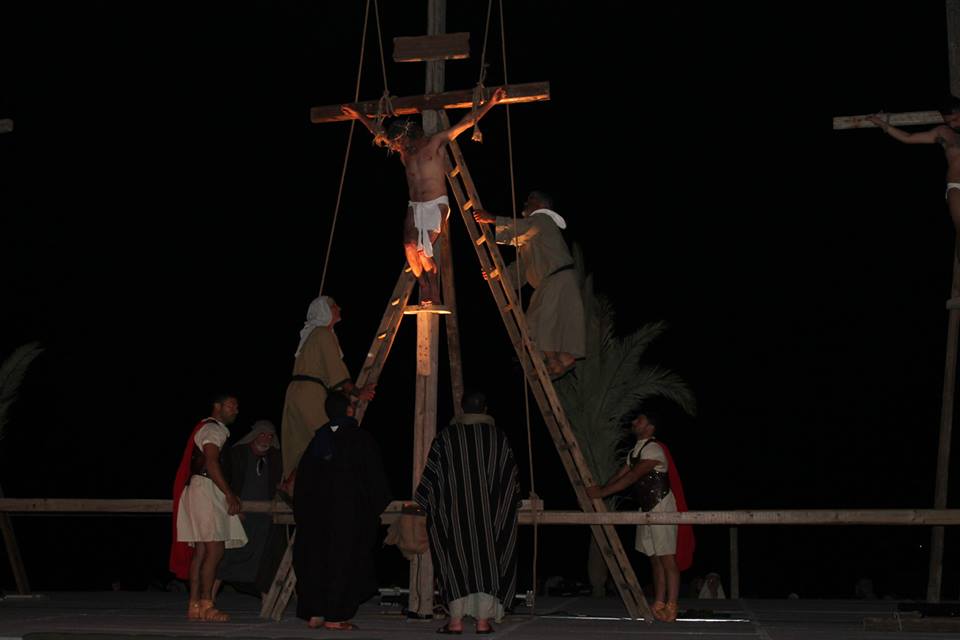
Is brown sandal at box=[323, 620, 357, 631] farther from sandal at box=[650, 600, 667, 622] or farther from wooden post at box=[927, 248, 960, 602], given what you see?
wooden post at box=[927, 248, 960, 602]

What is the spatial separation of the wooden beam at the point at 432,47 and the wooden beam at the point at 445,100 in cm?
26

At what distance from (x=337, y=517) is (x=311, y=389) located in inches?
45.5

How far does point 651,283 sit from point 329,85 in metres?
6.17

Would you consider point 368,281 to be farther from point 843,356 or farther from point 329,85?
point 843,356

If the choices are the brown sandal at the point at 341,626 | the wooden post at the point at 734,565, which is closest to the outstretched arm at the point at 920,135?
the wooden post at the point at 734,565

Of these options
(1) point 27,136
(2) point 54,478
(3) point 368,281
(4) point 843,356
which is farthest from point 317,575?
(4) point 843,356

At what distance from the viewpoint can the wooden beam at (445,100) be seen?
9.13m

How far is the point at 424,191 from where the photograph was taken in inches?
370

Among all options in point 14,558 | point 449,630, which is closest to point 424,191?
point 449,630

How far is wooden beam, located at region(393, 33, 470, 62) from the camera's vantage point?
934 centimetres

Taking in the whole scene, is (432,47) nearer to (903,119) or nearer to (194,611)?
(903,119)

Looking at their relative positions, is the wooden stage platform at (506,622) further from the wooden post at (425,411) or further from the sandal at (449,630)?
the wooden post at (425,411)

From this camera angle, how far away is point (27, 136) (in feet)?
56.4

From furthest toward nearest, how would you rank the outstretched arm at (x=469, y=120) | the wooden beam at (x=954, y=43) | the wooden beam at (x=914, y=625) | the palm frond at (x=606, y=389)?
the palm frond at (x=606, y=389)
the wooden beam at (x=954, y=43)
the outstretched arm at (x=469, y=120)
the wooden beam at (x=914, y=625)
